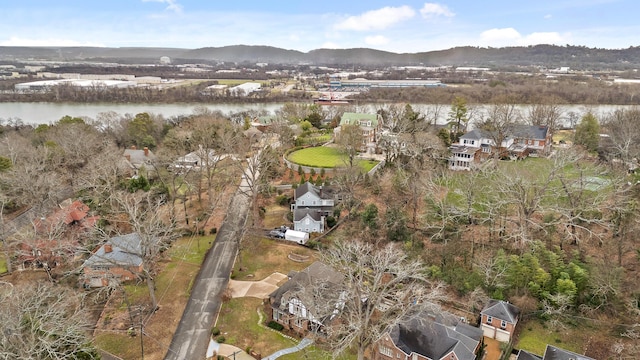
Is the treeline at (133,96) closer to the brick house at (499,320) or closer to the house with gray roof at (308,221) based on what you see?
the house with gray roof at (308,221)

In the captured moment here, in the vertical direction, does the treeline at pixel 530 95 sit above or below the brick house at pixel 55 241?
above

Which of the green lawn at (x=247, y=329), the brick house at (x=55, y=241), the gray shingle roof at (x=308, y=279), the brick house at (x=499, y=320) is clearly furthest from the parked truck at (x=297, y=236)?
the brick house at (x=499, y=320)

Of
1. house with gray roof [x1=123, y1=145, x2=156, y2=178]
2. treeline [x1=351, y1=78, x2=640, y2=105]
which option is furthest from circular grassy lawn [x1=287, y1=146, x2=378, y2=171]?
treeline [x1=351, y1=78, x2=640, y2=105]

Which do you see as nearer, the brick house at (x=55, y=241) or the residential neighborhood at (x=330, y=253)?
the residential neighborhood at (x=330, y=253)

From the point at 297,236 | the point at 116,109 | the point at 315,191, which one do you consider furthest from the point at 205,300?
the point at 116,109

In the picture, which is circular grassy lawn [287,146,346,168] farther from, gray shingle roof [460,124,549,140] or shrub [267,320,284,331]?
shrub [267,320,284,331]

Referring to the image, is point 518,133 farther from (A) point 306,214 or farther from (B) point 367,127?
(A) point 306,214

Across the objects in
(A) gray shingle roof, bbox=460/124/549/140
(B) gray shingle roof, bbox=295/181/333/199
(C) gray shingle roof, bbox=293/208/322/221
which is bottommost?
(C) gray shingle roof, bbox=293/208/322/221
